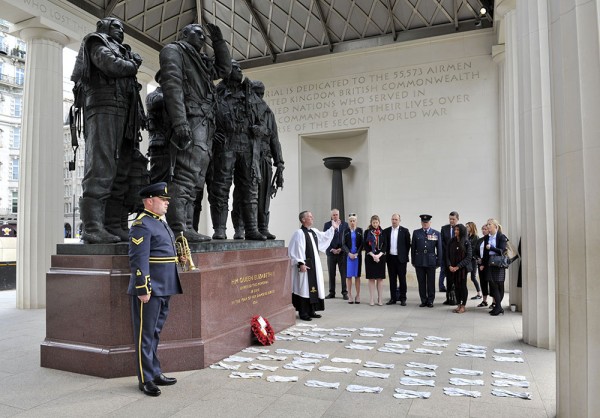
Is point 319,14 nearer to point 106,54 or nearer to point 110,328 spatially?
point 106,54

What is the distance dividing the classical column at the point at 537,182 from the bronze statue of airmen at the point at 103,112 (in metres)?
5.11

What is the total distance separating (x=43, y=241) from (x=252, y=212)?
5.36 metres

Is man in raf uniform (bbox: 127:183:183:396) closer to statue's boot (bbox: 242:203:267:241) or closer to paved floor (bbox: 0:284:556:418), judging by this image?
paved floor (bbox: 0:284:556:418)

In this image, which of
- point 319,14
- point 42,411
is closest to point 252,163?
point 42,411

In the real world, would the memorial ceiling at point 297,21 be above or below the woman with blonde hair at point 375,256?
above

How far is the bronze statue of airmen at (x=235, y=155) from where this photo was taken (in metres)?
6.94

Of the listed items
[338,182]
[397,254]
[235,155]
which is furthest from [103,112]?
[338,182]

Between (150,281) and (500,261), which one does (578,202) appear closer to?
(150,281)

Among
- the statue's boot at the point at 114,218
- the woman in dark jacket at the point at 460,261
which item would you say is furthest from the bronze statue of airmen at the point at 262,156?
the woman in dark jacket at the point at 460,261

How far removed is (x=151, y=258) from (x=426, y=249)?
6353 millimetres

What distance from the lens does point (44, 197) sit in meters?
Answer: 9.82

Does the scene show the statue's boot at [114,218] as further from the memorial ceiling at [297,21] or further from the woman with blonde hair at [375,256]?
the memorial ceiling at [297,21]

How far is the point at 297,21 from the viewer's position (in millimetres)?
14836

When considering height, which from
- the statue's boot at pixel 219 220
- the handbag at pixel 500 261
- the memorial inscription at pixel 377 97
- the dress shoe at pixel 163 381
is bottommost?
the dress shoe at pixel 163 381
